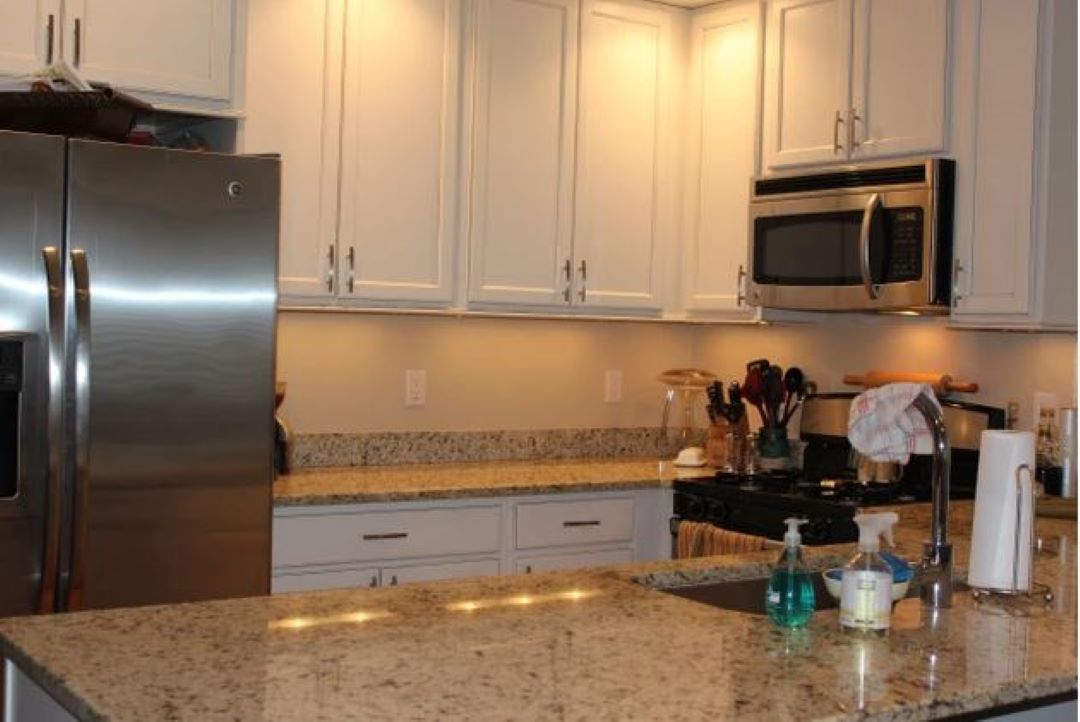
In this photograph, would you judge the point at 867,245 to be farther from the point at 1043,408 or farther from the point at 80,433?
the point at 80,433

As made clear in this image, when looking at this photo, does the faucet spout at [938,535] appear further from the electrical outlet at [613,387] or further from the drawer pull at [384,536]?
the electrical outlet at [613,387]

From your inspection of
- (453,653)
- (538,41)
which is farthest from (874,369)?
(453,653)

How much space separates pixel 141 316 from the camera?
3143 millimetres

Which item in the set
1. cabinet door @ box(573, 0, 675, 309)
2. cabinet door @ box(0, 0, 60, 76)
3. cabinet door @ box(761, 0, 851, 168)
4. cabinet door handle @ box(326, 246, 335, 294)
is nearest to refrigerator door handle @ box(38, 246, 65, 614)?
cabinet door @ box(0, 0, 60, 76)

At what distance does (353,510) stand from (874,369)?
5.86 feet

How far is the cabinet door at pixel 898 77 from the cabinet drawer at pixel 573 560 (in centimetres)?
139

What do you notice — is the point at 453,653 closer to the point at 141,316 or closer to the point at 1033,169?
the point at 141,316

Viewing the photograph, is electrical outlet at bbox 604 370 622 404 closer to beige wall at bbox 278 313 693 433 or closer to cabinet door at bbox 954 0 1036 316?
beige wall at bbox 278 313 693 433

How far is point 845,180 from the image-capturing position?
4094 millimetres

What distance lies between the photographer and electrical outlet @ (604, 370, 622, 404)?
4949 mm

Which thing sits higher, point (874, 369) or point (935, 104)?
point (935, 104)

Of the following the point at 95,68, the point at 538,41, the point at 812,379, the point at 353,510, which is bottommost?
the point at 353,510

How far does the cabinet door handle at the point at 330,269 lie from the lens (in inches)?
155

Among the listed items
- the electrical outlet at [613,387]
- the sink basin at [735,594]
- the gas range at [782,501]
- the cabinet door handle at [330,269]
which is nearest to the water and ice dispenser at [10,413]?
the cabinet door handle at [330,269]
